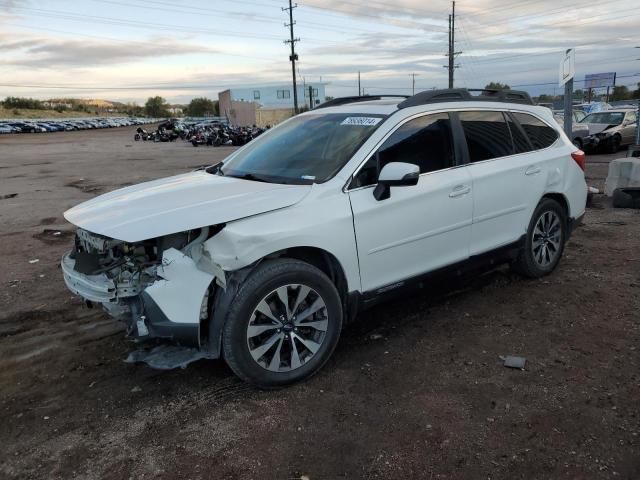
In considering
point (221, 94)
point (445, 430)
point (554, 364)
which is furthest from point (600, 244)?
point (221, 94)

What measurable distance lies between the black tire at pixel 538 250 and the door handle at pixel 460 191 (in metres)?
1.06

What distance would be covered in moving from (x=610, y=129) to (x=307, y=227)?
56.9ft

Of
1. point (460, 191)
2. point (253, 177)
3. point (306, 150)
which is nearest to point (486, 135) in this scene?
point (460, 191)

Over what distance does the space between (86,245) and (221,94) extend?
10818cm

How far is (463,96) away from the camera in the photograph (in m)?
4.58

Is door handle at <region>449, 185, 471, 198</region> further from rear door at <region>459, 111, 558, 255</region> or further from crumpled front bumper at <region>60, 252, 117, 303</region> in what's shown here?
crumpled front bumper at <region>60, 252, 117, 303</region>

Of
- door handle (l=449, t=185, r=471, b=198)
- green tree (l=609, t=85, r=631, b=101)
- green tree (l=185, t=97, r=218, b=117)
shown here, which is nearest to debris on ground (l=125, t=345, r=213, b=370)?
door handle (l=449, t=185, r=471, b=198)

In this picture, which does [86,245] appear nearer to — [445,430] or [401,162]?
[401,162]

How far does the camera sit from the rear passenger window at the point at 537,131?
16.6 ft

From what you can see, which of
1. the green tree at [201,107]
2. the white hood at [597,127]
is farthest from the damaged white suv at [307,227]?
the green tree at [201,107]

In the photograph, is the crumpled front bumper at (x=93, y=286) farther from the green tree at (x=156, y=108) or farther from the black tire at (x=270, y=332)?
A: the green tree at (x=156, y=108)

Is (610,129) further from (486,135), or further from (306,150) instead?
(306,150)

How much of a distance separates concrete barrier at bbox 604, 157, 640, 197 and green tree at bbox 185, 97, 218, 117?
128751 millimetres

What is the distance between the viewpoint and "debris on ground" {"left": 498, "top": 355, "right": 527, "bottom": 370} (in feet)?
12.1
